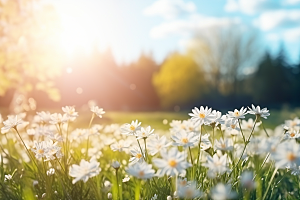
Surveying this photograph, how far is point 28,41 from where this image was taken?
381 inches

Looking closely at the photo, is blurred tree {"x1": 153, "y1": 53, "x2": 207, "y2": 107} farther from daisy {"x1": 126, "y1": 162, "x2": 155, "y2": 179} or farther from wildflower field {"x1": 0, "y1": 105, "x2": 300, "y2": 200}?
daisy {"x1": 126, "y1": 162, "x2": 155, "y2": 179}

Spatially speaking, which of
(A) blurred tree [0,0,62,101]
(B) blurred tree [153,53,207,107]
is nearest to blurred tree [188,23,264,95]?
(B) blurred tree [153,53,207,107]

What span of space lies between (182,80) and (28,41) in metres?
19.7

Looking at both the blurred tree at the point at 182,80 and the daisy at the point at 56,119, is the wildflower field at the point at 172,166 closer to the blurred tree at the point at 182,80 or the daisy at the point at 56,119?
the daisy at the point at 56,119

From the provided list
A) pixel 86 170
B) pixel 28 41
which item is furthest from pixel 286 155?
pixel 28 41

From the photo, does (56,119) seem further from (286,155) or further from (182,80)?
(182,80)

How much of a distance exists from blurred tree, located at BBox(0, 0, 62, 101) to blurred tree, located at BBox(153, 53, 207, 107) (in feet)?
61.4

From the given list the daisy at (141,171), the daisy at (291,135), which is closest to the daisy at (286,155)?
the daisy at (141,171)

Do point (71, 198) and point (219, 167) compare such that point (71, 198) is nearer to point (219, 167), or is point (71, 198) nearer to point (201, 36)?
point (219, 167)

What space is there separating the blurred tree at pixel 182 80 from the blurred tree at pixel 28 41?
1872 centimetres

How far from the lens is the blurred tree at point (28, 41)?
8.20m

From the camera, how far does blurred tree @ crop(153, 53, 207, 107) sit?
27969 mm

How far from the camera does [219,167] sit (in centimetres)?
120

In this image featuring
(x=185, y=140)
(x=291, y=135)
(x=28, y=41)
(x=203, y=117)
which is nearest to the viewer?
(x=185, y=140)
